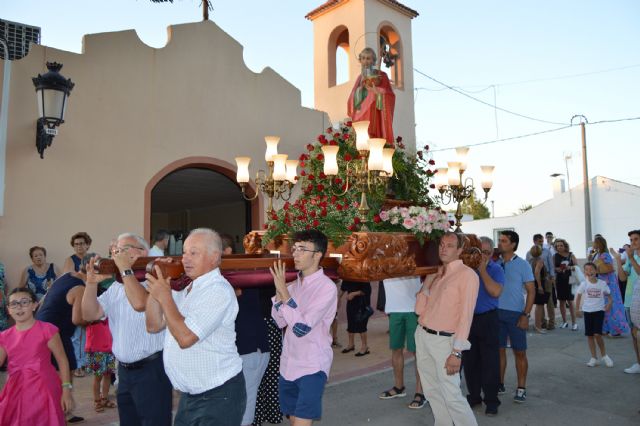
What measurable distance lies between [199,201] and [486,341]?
1321 cm

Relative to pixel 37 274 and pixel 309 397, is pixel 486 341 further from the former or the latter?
pixel 37 274

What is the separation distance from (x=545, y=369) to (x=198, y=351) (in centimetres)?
588

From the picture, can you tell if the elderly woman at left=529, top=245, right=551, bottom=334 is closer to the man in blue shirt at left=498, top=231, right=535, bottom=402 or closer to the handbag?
the handbag

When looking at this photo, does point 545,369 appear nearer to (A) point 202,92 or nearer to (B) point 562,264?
(B) point 562,264

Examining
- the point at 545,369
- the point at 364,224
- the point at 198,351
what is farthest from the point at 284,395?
the point at 545,369

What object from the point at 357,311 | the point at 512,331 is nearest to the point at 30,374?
the point at 512,331

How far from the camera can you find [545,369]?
271 inches

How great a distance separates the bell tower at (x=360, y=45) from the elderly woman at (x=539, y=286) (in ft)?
14.0

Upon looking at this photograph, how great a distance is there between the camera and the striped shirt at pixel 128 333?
3098mm

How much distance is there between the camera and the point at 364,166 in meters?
4.44

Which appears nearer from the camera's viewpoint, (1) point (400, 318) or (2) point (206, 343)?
(2) point (206, 343)

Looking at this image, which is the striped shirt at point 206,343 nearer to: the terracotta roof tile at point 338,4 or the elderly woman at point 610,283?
the elderly woman at point 610,283

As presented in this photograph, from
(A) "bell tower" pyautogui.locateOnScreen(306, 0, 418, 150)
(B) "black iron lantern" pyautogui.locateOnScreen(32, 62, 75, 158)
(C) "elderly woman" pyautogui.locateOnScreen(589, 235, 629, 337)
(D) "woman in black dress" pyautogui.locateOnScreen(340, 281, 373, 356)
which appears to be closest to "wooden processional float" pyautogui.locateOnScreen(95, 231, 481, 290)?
(D) "woman in black dress" pyautogui.locateOnScreen(340, 281, 373, 356)

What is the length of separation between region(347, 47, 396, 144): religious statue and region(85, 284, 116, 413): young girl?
11.9ft
